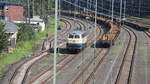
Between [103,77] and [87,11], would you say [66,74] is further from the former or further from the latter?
[87,11]

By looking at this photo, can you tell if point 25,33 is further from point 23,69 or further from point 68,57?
point 23,69

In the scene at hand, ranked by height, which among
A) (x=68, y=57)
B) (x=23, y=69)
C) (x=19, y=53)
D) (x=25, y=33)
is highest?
(x=25, y=33)

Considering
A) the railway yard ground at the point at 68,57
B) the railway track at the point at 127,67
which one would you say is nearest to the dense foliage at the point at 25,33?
the railway yard ground at the point at 68,57

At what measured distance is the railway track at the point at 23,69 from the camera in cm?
2444

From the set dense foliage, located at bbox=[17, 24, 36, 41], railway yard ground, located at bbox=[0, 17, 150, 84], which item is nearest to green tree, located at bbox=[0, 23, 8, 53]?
railway yard ground, located at bbox=[0, 17, 150, 84]

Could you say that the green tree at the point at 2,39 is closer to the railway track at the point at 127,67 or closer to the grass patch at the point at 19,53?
the grass patch at the point at 19,53

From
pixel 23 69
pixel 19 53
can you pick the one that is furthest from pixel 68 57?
pixel 23 69

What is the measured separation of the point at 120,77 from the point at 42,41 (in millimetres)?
20629

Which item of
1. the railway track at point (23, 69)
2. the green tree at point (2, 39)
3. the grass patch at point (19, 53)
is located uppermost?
the green tree at point (2, 39)

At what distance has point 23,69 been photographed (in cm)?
2820

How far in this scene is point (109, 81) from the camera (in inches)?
947

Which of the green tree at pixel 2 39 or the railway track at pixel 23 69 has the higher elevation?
the green tree at pixel 2 39

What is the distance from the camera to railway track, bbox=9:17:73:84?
80.2 ft

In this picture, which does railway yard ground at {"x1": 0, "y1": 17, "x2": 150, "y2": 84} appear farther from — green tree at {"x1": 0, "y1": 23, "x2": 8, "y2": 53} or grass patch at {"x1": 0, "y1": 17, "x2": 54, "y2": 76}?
green tree at {"x1": 0, "y1": 23, "x2": 8, "y2": 53}
